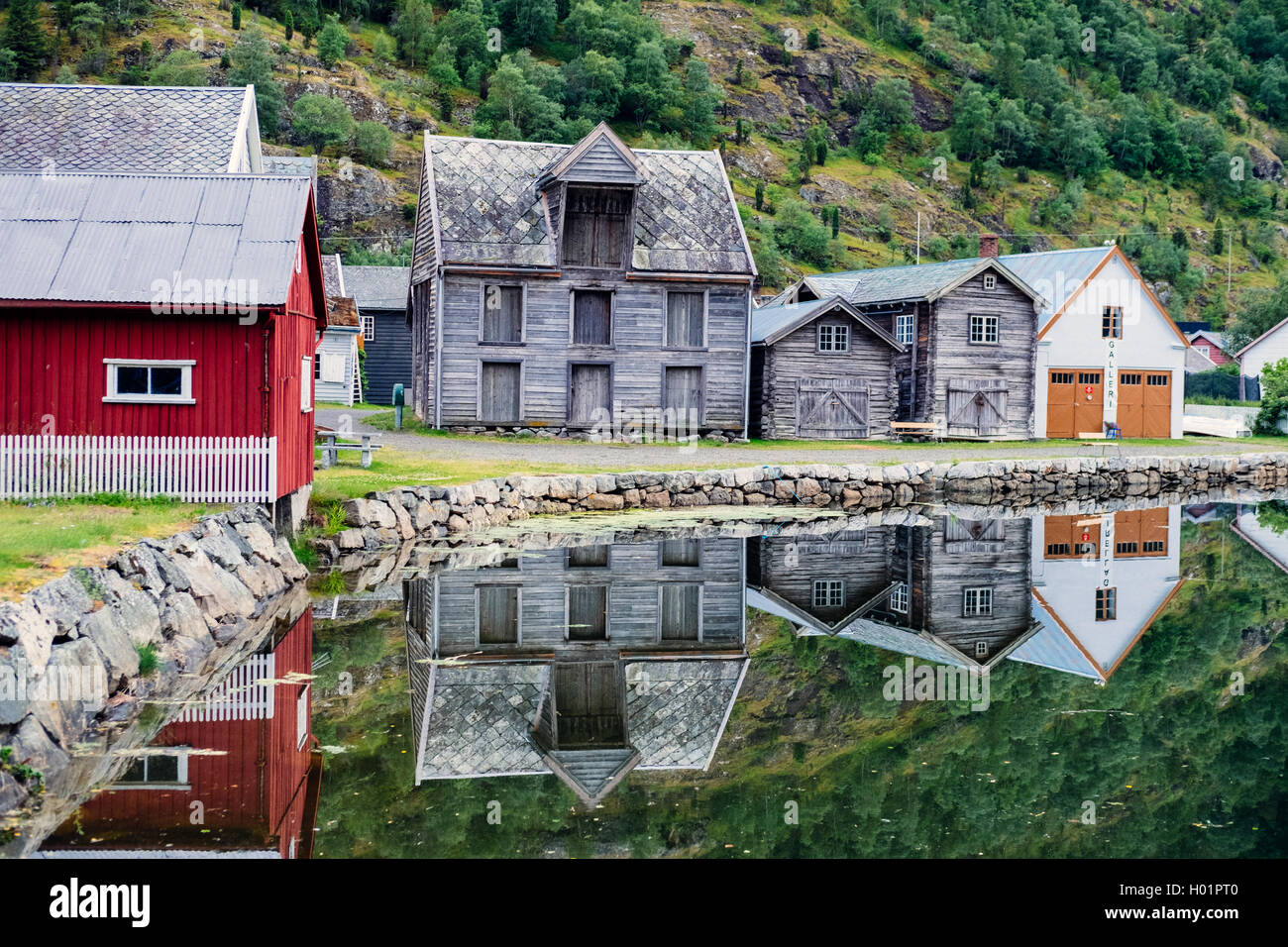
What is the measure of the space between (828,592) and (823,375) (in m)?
22.4

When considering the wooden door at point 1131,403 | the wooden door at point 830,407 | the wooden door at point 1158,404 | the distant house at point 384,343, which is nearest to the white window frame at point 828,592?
the wooden door at point 830,407

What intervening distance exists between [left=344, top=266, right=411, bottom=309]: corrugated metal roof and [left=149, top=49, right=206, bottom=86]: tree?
1410 inches

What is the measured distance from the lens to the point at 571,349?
133 feet

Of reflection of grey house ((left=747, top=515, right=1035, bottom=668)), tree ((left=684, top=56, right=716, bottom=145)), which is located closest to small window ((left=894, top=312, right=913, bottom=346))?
reflection of grey house ((left=747, top=515, right=1035, bottom=668))

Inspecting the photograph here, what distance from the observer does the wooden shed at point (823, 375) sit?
4369 centimetres

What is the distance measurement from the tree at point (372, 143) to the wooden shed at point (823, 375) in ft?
197

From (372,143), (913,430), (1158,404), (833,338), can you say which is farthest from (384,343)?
(372,143)

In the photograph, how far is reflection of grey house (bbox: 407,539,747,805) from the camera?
12.8 metres

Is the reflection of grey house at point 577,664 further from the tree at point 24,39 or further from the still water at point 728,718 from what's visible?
the tree at point 24,39

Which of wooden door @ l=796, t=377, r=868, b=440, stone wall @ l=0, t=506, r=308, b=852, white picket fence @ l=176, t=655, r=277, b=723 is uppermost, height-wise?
wooden door @ l=796, t=377, r=868, b=440

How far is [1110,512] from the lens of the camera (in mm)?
35812

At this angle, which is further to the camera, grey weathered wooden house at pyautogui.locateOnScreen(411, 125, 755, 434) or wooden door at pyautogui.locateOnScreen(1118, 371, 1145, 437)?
wooden door at pyautogui.locateOnScreen(1118, 371, 1145, 437)

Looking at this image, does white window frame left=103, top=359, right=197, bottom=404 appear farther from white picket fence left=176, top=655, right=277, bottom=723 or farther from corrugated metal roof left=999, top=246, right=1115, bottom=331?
corrugated metal roof left=999, top=246, right=1115, bottom=331

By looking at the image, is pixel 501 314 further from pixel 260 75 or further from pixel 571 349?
pixel 260 75
